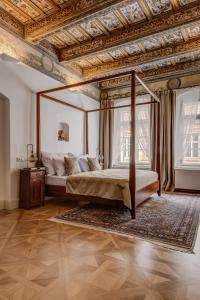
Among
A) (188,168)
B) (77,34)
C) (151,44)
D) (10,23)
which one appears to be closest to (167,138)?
(188,168)

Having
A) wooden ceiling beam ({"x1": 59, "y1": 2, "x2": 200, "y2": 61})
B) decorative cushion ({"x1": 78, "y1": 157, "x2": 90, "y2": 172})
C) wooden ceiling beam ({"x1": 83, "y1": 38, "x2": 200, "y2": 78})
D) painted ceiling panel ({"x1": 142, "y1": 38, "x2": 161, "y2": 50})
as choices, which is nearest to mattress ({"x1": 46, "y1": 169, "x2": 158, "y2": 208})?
decorative cushion ({"x1": 78, "y1": 157, "x2": 90, "y2": 172})

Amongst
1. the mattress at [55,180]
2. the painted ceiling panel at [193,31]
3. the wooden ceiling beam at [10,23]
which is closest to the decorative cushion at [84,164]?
the mattress at [55,180]

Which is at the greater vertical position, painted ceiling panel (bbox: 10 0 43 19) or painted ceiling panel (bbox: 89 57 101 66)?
painted ceiling panel (bbox: 10 0 43 19)

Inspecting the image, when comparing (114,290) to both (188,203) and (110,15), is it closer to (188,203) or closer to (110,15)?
(188,203)

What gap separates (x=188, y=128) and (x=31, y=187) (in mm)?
4578

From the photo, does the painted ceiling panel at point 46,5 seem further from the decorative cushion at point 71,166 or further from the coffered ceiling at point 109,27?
the decorative cushion at point 71,166

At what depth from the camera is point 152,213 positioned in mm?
3666

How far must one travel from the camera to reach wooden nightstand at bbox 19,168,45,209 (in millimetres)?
3961

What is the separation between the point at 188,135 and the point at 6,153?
190 inches

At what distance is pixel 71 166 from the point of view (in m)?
4.62

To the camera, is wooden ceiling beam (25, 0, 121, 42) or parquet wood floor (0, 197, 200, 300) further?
wooden ceiling beam (25, 0, 121, 42)

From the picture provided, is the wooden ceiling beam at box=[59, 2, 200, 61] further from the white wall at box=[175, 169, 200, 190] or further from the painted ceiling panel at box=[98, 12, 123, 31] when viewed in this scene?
the white wall at box=[175, 169, 200, 190]

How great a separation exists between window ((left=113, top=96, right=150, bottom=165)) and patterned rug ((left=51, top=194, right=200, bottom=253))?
93.4 inches

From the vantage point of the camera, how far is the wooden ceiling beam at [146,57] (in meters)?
4.54
